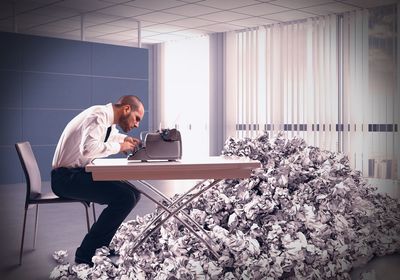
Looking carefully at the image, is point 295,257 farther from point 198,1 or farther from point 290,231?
point 198,1

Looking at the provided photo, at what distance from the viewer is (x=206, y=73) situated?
10.8 m

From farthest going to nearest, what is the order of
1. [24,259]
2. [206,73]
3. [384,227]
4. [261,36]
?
[206,73] → [261,36] → [384,227] → [24,259]

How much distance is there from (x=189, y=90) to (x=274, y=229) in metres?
7.81

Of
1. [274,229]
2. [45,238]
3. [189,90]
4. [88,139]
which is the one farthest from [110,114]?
[189,90]

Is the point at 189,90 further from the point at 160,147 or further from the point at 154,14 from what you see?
the point at 160,147

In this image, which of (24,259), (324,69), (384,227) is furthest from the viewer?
(324,69)

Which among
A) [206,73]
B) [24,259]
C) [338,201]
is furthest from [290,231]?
[206,73]

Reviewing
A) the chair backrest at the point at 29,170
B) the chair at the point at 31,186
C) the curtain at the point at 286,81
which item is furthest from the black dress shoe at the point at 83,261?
the curtain at the point at 286,81

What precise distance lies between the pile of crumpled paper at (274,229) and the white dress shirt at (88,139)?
64 centimetres

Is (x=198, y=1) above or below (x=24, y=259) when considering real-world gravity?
above

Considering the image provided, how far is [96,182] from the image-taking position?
141 inches

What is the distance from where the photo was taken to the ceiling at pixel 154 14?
25.8ft

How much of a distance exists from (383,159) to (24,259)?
583 cm

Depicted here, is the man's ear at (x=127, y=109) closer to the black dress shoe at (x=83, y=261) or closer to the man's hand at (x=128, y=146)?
the man's hand at (x=128, y=146)
